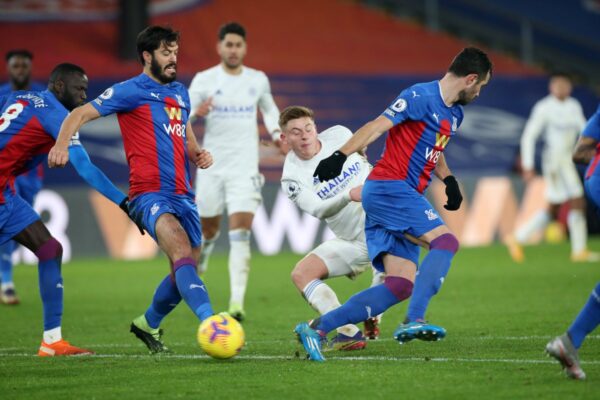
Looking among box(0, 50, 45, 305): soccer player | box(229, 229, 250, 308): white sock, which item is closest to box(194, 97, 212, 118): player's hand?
box(229, 229, 250, 308): white sock

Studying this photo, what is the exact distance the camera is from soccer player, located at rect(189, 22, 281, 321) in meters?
11.4

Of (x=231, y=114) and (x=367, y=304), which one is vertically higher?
(x=231, y=114)

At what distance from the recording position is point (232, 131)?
11555 mm

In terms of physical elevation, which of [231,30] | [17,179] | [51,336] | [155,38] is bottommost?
[51,336]

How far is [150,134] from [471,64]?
7.43 feet

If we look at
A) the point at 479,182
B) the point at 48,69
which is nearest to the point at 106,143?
the point at 48,69

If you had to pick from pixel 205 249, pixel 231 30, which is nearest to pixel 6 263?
pixel 205 249

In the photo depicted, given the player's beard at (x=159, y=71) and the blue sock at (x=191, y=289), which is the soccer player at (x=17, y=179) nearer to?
the player's beard at (x=159, y=71)

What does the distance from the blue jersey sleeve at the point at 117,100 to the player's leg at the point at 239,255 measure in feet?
11.2

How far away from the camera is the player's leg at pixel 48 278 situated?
828 centimetres

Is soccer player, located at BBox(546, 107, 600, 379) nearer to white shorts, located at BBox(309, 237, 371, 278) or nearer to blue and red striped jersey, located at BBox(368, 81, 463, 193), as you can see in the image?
blue and red striped jersey, located at BBox(368, 81, 463, 193)

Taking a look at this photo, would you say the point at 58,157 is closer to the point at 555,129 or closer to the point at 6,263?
the point at 6,263

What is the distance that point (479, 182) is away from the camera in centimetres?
2031

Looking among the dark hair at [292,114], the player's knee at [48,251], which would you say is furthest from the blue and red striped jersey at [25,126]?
the dark hair at [292,114]
